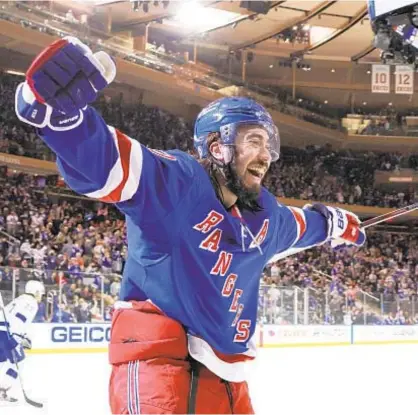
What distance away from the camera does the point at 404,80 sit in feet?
63.8

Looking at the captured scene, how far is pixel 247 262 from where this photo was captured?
74.0 inches

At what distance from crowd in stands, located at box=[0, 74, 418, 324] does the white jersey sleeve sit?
1.34 m

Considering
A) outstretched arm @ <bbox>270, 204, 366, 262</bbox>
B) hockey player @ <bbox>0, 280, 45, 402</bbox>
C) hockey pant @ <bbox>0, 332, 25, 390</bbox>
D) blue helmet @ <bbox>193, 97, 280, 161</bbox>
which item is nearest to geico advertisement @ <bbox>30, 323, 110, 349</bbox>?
hockey player @ <bbox>0, 280, 45, 402</bbox>

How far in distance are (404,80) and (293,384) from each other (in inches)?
599

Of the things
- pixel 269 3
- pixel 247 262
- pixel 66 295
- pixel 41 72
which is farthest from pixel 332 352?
pixel 269 3

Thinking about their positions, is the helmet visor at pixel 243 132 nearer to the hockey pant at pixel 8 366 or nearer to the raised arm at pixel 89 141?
the raised arm at pixel 89 141

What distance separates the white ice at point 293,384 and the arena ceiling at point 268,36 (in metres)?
11.5

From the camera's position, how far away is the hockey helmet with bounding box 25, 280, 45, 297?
7402 mm

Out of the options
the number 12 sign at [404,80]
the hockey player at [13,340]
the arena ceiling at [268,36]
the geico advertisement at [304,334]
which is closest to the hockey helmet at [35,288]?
the hockey player at [13,340]

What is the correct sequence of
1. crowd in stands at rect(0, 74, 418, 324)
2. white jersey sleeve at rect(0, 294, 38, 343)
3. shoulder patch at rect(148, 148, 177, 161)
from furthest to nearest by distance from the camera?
crowd in stands at rect(0, 74, 418, 324), white jersey sleeve at rect(0, 294, 38, 343), shoulder patch at rect(148, 148, 177, 161)

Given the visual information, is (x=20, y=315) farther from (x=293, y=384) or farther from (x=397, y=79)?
(x=397, y=79)

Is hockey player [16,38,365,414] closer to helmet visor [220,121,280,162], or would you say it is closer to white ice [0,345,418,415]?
helmet visor [220,121,280,162]

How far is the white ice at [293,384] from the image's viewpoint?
4.80 m

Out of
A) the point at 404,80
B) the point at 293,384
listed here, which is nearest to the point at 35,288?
the point at 293,384
